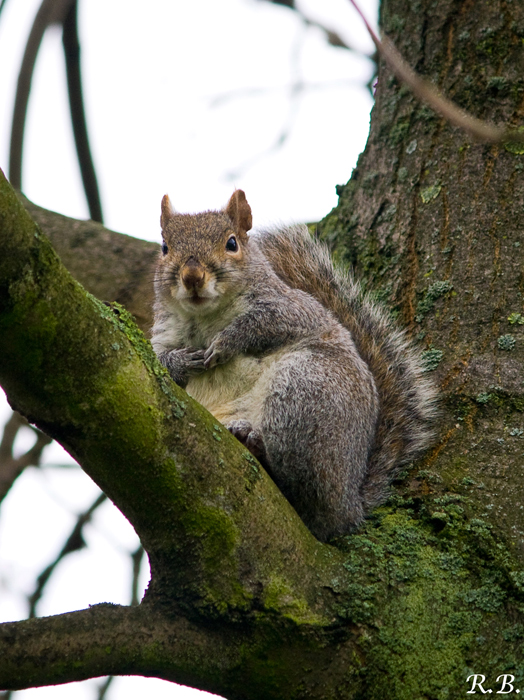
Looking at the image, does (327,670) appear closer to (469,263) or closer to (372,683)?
(372,683)

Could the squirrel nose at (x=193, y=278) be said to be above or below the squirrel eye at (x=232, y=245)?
below

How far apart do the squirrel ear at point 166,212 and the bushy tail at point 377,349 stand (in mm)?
401

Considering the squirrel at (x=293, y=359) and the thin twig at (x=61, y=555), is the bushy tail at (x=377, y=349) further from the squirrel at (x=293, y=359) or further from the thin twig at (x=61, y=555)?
the thin twig at (x=61, y=555)

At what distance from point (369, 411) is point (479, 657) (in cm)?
90

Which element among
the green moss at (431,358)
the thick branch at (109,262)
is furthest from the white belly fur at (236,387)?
the thick branch at (109,262)

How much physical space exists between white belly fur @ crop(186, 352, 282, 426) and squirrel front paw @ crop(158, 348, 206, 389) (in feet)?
0.09

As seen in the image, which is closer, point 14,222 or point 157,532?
point 14,222

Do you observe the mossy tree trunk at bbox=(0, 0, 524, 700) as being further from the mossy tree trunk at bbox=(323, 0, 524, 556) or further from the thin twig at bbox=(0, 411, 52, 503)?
the thin twig at bbox=(0, 411, 52, 503)

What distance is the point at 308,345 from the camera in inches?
104

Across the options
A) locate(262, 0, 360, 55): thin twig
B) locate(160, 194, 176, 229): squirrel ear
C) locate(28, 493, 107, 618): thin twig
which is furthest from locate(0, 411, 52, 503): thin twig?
locate(262, 0, 360, 55): thin twig

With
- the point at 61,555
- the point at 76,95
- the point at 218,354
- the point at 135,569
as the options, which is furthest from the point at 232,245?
the point at 135,569

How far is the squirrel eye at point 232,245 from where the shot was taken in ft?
9.86

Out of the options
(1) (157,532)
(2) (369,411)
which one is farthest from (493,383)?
(1) (157,532)

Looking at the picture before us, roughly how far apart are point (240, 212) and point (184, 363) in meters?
0.80
